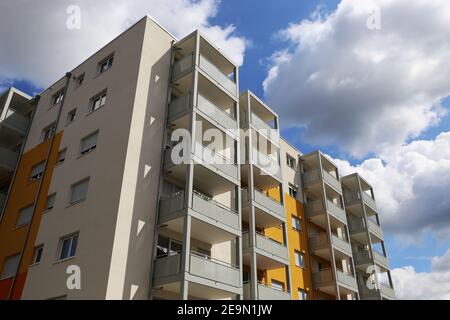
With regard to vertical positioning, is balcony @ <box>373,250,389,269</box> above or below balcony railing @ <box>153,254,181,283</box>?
above

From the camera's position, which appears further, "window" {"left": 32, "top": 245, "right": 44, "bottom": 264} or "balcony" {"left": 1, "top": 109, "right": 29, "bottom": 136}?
"balcony" {"left": 1, "top": 109, "right": 29, "bottom": 136}

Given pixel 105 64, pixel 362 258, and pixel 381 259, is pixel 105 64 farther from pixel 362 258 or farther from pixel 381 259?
pixel 381 259

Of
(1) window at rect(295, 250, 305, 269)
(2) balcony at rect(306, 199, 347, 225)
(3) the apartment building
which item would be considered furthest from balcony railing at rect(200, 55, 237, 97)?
(1) window at rect(295, 250, 305, 269)

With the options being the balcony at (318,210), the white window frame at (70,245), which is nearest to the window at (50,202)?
the white window frame at (70,245)

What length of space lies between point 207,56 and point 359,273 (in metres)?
23.8

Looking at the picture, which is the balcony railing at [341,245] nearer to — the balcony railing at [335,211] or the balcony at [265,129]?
the balcony railing at [335,211]

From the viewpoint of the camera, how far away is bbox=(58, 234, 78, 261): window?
57.4 ft

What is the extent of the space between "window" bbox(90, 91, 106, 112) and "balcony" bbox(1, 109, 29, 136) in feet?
24.0

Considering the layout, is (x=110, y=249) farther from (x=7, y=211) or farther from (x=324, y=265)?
(x=324, y=265)

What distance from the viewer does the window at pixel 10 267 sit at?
64.4 feet

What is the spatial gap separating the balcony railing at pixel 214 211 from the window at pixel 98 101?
7.63 m

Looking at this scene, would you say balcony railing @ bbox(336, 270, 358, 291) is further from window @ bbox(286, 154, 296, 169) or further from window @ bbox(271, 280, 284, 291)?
window @ bbox(286, 154, 296, 169)

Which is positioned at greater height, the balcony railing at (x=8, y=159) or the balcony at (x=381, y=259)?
the balcony railing at (x=8, y=159)

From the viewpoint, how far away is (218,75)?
74.9 feet
